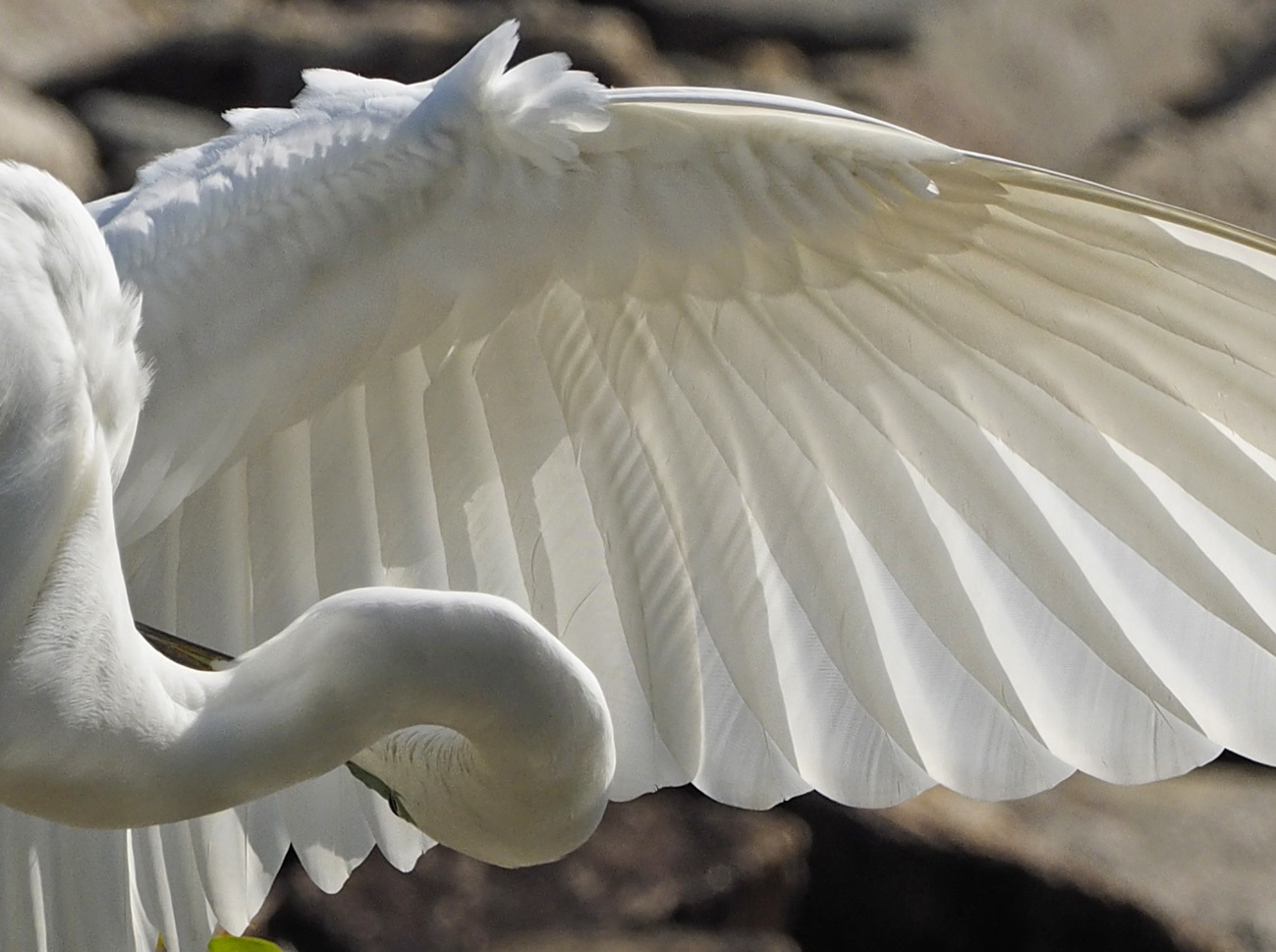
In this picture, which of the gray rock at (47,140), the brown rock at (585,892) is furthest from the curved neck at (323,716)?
the gray rock at (47,140)

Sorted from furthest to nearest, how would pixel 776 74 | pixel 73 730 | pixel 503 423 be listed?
pixel 776 74, pixel 503 423, pixel 73 730

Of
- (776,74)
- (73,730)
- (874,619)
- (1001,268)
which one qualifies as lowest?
(73,730)

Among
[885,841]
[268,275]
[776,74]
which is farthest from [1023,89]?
[268,275]

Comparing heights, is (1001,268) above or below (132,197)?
below

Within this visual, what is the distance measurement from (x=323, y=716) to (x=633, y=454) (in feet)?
1.84

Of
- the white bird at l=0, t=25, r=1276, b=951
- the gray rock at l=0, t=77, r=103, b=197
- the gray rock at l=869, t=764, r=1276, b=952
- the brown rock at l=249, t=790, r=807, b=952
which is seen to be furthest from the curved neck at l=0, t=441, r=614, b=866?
the gray rock at l=0, t=77, r=103, b=197

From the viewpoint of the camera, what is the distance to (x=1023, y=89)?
165 inches

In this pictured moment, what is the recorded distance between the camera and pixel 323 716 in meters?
1.10

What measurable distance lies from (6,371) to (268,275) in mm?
276

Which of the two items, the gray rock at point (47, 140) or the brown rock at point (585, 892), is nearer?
the brown rock at point (585, 892)

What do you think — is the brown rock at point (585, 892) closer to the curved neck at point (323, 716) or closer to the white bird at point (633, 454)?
the white bird at point (633, 454)

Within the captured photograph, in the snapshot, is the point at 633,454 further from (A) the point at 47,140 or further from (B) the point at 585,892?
(A) the point at 47,140

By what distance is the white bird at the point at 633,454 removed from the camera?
118 cm

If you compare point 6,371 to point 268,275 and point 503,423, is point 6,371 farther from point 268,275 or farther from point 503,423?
point 503,423
